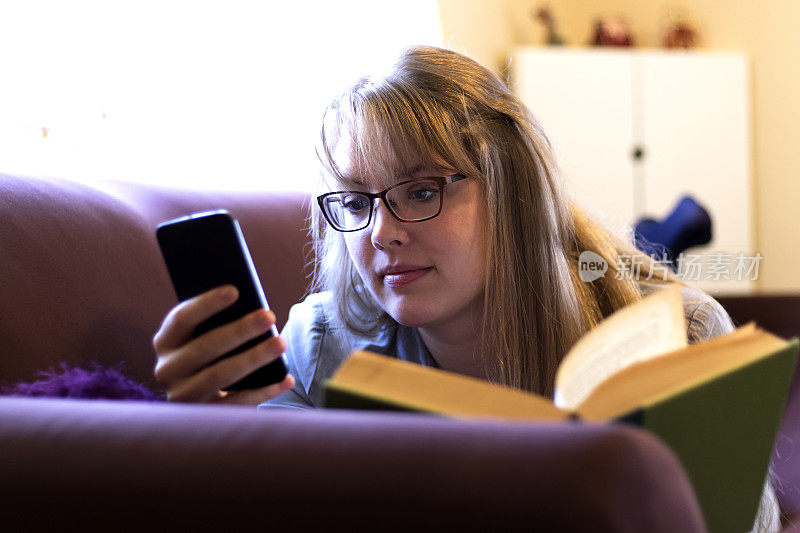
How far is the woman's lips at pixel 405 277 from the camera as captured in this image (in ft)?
3.50

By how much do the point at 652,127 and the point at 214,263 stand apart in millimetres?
3430

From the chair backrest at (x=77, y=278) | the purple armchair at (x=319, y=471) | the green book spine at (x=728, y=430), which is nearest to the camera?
the purple armchair at (x=319, y=471)

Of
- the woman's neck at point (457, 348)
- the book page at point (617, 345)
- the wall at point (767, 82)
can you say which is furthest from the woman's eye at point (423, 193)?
the wall at point (767, 82)

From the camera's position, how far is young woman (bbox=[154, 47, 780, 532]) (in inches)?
41.9

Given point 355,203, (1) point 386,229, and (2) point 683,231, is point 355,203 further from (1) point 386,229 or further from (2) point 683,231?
(2) point 683,231

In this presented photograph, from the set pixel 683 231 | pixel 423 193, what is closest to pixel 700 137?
pixel 683 231

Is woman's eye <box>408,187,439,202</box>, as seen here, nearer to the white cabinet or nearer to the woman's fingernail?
the woman's fingernail

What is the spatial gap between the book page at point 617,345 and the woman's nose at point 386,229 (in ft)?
1.54

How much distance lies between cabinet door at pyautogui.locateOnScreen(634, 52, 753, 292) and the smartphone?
3.35 m

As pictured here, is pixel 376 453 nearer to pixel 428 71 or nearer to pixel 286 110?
pixel 428 71

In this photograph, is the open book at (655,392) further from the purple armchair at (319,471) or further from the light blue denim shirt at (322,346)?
the light blue denim shirt at (322,346)

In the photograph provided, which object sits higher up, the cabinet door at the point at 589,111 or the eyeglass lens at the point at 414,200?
the eyeglass lens at the point at 414,200

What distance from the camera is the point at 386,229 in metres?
1.06

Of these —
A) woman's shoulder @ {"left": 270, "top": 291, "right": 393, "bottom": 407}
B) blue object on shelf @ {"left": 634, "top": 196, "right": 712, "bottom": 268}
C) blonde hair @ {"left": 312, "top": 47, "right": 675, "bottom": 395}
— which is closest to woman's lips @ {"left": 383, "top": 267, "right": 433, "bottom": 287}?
blonde hair @ {"left": 312, "top": 47, "right": 675, "bottom": 395}
